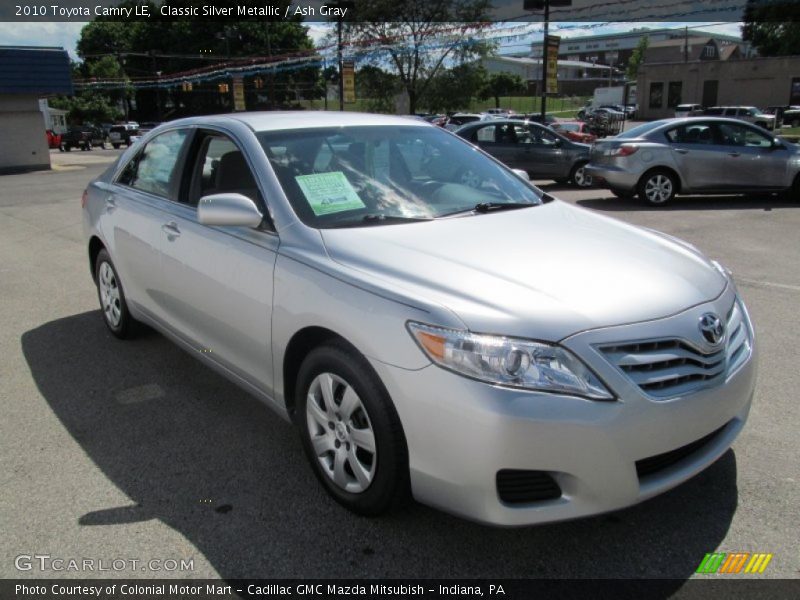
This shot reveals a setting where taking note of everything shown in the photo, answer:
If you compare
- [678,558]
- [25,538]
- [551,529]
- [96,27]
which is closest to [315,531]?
[551,529]

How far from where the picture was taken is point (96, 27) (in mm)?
80438

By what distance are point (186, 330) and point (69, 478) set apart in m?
1.01

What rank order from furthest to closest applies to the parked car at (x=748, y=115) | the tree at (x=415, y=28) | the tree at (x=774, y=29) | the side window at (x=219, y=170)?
the tree at (x=774, y=29), the parked car at (x=748, y=115), the tree at (x=415, y=28), the side window at (x=219, y=170)

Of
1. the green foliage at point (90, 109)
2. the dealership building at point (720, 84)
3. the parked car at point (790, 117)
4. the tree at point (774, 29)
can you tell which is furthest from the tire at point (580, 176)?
Answer: the green foliage at point (90, 109)

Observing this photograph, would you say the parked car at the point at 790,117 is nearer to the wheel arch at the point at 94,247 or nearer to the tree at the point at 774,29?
the tree at the point at 774,29

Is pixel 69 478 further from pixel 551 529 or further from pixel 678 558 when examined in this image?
pixel 678 558

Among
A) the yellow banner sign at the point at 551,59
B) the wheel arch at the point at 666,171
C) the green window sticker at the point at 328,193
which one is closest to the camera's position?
the green window sticker at the point at 328,193

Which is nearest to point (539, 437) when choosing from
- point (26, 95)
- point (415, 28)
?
point (26, 95)

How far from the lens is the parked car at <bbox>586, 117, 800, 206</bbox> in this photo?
457 inches

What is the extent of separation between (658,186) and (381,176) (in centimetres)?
959

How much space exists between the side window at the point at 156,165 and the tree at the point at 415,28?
34.1 m

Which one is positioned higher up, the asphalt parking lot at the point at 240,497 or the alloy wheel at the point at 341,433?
the alloy wheel at the point at 341,433

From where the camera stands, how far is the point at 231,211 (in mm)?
3066

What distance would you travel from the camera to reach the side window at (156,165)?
166 inches
